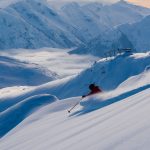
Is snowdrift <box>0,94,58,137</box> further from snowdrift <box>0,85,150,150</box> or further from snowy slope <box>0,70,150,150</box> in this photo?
snowdrift <box>0,85,150,150</box>

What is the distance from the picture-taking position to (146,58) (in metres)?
68.0

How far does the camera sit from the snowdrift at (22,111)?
17.5 meters

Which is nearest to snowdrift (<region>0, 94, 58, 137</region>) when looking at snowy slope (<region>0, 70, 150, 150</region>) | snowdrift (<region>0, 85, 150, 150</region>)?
snowy slope (<region>0, 70, 150, 150</region>)

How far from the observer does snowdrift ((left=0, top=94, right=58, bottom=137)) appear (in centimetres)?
1752

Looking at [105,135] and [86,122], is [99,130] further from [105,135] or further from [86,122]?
[86,122]

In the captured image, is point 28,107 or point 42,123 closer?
point 42,123

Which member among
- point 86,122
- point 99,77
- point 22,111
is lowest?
point 86,122

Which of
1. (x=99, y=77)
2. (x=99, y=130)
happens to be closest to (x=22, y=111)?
(x=99, y=130)

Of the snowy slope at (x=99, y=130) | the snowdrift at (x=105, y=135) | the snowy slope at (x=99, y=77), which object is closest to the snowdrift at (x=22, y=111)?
the snowy slope at (x=99, y=130)

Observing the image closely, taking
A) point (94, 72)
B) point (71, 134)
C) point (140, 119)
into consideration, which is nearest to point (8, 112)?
point (71, 134)

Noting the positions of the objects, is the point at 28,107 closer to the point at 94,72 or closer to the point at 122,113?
the point at 122,113

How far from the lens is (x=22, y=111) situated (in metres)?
18.0

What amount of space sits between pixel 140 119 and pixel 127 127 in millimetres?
263

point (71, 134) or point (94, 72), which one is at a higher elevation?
point (94, 72)
